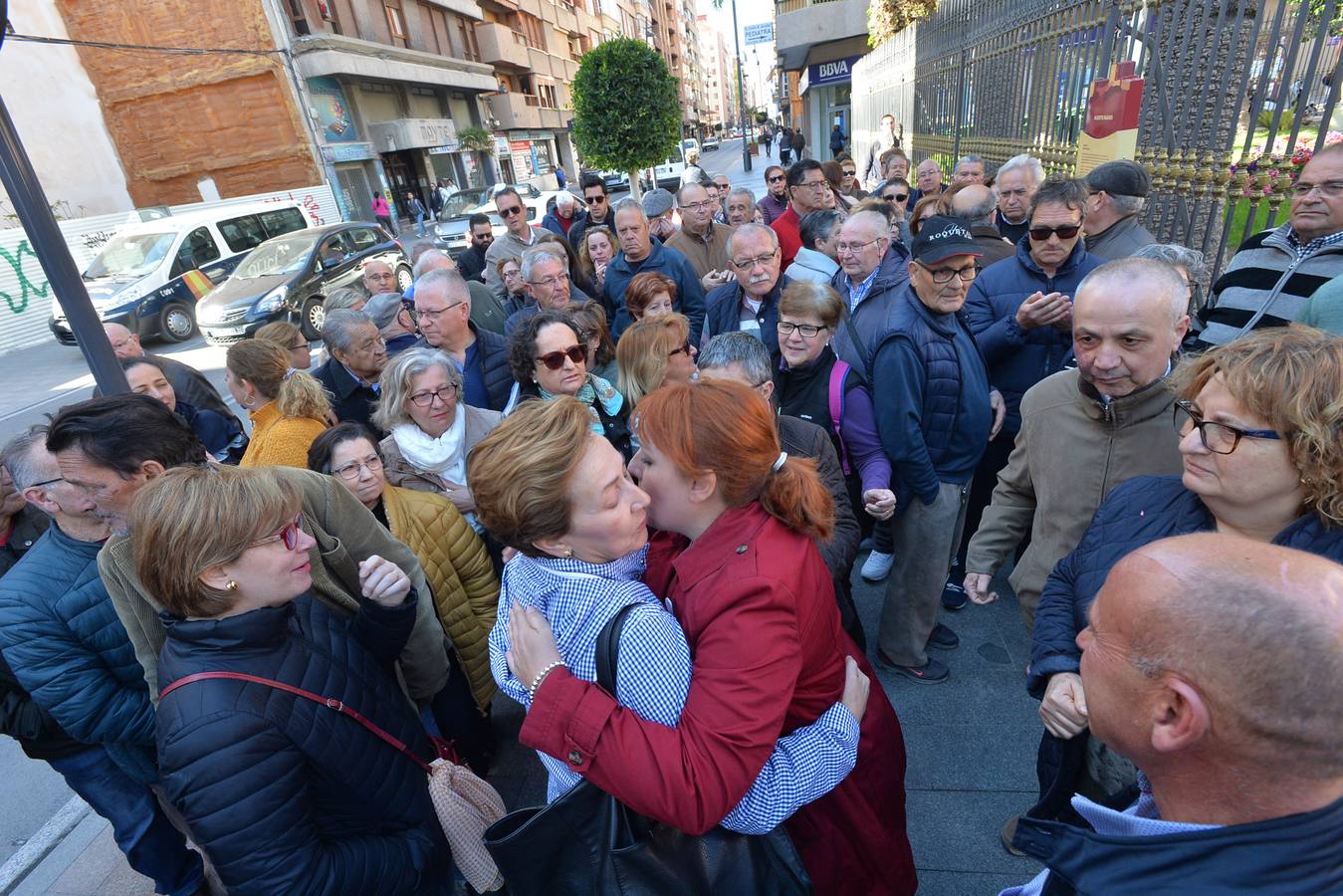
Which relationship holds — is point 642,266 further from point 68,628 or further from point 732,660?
point 732,660

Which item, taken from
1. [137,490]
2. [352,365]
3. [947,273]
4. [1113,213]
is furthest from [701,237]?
[137,490]

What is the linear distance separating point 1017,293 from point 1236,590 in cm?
298

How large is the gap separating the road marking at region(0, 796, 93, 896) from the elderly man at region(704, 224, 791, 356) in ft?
13.1

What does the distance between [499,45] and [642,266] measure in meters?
35.2

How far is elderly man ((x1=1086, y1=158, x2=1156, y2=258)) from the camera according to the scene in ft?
11.4

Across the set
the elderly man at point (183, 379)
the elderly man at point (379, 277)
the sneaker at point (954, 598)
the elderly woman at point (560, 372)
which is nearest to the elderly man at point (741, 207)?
the elderly man at point (379, 277)

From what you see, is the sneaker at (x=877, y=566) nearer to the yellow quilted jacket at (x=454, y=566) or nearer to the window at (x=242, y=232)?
the yellow quilted jacket at (x=454, y=566)

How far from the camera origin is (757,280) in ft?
12.6

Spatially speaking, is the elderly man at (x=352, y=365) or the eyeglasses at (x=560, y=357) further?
the elderly man at (x=352, y=365)

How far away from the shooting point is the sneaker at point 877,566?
385 cm

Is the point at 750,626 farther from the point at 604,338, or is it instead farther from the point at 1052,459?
the point at 604,338

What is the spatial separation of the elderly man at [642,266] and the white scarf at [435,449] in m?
2.13

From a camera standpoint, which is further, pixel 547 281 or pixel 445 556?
pixel 547 281

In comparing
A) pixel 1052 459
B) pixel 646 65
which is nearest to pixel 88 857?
pixel 1052 459
